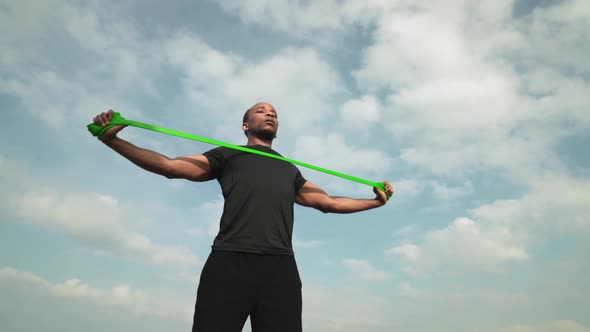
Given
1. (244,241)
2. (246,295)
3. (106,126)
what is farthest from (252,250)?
(106,126)

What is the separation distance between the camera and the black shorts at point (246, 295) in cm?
408

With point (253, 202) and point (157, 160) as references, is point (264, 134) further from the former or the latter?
point (157, 160)

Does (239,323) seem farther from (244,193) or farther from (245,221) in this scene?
(244,193)

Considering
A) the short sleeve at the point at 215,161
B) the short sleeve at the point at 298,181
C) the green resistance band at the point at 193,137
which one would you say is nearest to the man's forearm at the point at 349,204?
A: the green resistance band at the point at 193,137

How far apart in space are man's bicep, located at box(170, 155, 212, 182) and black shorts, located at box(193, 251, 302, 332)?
0.90m

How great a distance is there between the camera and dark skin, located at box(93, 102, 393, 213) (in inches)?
173

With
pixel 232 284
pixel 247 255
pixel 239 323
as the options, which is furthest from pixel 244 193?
pixel 239 323

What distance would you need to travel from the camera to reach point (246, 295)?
4180mm

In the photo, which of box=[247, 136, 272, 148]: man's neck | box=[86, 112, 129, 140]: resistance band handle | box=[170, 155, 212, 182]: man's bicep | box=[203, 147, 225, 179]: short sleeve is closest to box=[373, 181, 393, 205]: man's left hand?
box=[247, 136, 272, 148]: man's neck

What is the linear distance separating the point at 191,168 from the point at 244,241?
101cm

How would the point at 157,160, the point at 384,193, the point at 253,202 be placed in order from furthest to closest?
the point at 384,193
the point at 253,202
the point at 157,160

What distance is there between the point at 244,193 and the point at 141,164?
Result: 1069mm

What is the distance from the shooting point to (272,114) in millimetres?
5445

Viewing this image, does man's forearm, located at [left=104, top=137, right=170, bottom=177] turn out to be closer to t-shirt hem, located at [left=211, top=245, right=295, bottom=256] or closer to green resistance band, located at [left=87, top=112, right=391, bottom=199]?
green resistance band, located at [left=87, top=112, right=391, bottom=199]
